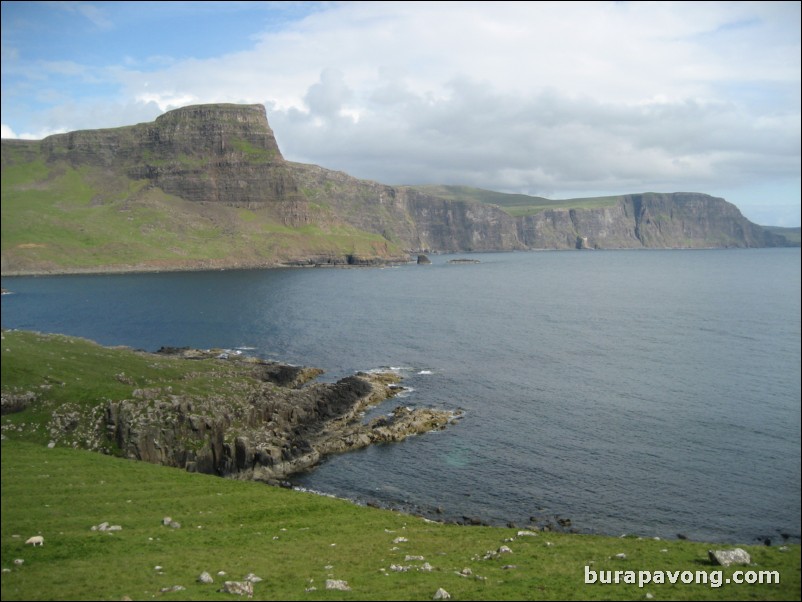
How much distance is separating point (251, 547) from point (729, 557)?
22970 millimetres

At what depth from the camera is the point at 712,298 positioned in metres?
167

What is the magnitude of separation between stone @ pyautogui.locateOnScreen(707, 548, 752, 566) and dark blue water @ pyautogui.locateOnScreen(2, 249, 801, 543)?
17931mm

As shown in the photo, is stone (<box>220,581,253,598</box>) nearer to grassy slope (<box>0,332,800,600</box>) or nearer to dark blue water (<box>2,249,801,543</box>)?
grassy slope (<box>0,332,800,600</box>)

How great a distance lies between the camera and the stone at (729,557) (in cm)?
2425

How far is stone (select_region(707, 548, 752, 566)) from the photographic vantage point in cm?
2425

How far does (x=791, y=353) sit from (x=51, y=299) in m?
176

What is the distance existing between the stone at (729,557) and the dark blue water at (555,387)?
1793cm

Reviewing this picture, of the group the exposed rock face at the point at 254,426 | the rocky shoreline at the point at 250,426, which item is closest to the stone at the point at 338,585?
the rocky shoreline at the point at 250,426

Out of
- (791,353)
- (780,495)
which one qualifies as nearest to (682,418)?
(780,495)

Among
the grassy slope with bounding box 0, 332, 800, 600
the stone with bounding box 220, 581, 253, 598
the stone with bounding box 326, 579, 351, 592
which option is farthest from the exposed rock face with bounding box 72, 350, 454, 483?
the stone with bounding box 326, 579, 351, 592

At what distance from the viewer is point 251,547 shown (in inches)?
1091

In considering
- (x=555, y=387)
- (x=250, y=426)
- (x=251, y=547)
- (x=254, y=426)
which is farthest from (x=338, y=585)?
(x=555, y=387)

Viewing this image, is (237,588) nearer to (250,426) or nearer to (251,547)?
(251,547)

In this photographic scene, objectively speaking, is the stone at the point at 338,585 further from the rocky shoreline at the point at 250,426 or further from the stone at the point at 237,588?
the rocky shoreline at the point at 250,426
